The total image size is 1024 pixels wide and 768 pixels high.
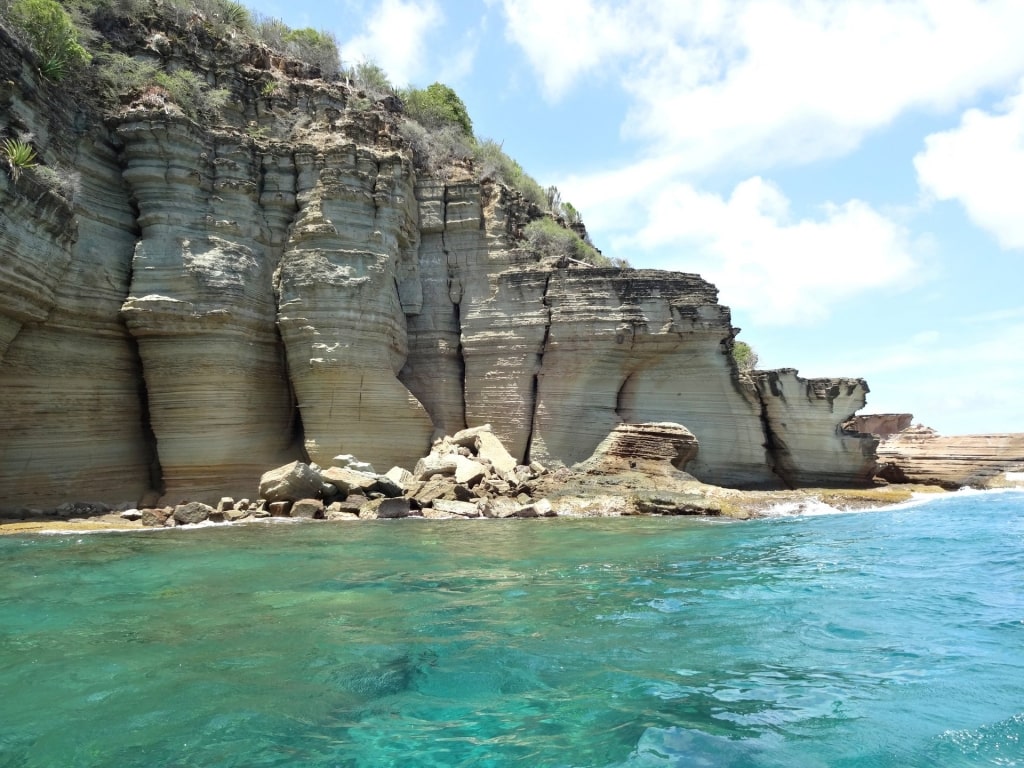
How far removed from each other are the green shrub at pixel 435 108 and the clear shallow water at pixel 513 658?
1982cm

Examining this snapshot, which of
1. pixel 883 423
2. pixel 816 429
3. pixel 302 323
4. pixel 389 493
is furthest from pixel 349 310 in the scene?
pixel 883 423

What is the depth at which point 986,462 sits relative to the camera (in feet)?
68.6

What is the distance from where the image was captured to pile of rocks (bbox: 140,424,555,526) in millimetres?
14602

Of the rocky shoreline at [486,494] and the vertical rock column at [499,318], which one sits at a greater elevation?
the vertical rock column at [499,318]

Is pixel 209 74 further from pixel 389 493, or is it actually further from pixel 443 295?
pixel 389 493

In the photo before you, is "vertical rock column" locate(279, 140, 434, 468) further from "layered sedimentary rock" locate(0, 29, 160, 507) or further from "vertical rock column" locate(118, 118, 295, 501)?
"layered sedimentary rock" locate(0, 29, 160, 507)

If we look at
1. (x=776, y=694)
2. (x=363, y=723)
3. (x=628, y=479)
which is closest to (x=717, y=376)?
(x=628, y=479)

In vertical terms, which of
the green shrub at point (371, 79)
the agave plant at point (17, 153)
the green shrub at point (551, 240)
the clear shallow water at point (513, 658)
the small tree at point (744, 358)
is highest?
the green shrub at point (371, 79)

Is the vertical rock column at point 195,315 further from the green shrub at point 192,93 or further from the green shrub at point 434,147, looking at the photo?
the green shrub at point 434,147

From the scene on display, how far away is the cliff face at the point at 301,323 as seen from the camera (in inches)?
600

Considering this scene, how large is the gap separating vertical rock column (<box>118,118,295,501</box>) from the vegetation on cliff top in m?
1.73

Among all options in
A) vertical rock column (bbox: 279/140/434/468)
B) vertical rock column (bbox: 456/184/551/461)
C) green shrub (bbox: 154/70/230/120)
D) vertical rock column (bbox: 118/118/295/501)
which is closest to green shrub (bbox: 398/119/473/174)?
vertical rock column (bbox: 456/184/551/461)

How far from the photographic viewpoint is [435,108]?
84.1 feet

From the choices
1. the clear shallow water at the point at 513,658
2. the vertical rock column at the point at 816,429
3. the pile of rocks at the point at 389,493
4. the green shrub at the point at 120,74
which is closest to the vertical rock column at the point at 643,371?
the vertical rock column at the point at 816,429
